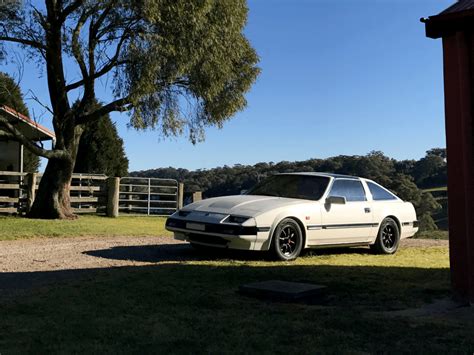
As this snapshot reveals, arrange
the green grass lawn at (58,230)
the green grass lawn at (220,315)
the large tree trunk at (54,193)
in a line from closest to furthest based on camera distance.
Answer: the green grass lawn at (220,315) → the green grass lawn at (58,230) → the large tree trunk at (54,193)

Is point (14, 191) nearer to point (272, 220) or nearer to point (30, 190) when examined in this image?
point (30, 190)

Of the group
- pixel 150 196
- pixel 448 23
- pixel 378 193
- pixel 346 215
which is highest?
pixel 448 23

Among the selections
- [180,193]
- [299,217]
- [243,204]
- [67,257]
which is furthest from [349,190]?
[180,193]

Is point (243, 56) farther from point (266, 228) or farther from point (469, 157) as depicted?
point (469, 157)

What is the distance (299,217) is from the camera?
8.35m

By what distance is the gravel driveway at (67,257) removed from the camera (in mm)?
6613

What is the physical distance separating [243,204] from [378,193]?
311 centimetres

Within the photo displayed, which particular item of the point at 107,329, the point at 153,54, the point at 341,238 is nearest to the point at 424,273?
the point at 341,238

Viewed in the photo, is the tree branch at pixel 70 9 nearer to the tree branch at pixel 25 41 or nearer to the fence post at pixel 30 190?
the tree branch at pixel 25 41

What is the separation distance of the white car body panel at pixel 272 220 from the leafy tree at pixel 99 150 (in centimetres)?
2439

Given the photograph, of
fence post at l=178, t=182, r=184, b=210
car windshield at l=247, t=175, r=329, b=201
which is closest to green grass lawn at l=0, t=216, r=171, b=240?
car windshield at l=247, t=175, r=329, b=201

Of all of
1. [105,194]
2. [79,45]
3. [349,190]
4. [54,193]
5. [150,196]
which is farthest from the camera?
[150,196]

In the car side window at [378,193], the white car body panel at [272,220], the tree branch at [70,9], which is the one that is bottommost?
the white car body panel at [272,220]

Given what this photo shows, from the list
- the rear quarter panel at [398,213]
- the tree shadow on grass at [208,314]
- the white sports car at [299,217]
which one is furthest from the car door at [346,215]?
the tree shadow on grass at [208,314]
